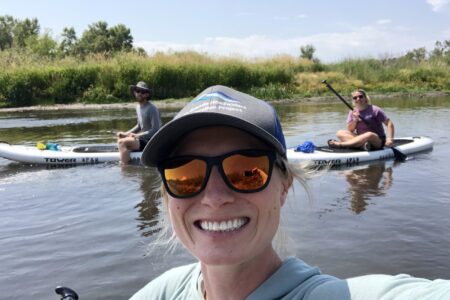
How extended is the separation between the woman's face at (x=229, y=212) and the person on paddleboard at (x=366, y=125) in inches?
345

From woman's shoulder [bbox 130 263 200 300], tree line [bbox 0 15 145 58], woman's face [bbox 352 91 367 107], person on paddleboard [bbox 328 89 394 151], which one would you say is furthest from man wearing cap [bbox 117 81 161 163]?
tree line [bbox 0 15 145 58]

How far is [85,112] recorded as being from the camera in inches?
941

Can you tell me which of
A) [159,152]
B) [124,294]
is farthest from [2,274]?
[159,152]

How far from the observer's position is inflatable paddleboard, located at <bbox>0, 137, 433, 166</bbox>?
952cm

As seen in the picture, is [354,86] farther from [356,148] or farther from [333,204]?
[333,204]

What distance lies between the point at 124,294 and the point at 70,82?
82.5 feet

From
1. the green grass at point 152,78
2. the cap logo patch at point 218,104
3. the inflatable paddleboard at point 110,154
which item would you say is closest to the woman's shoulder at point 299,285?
the cap logo patch at point 218,104

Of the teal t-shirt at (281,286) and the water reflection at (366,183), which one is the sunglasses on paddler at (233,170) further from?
the water reflection at (366,183)

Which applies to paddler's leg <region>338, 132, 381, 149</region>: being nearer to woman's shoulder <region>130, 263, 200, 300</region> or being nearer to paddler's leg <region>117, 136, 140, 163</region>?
paddler's leg <region>117, 136, 140, 163</region>

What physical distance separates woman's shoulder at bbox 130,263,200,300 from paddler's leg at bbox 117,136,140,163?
8.51m

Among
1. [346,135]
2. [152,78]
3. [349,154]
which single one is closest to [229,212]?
[349,154]

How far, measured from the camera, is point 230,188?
1.38m

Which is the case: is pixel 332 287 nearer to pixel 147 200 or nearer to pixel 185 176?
pixel 185 176

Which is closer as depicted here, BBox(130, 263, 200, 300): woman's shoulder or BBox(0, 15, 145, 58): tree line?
BBox(130, 263, 200, 300): woman's shoulder
